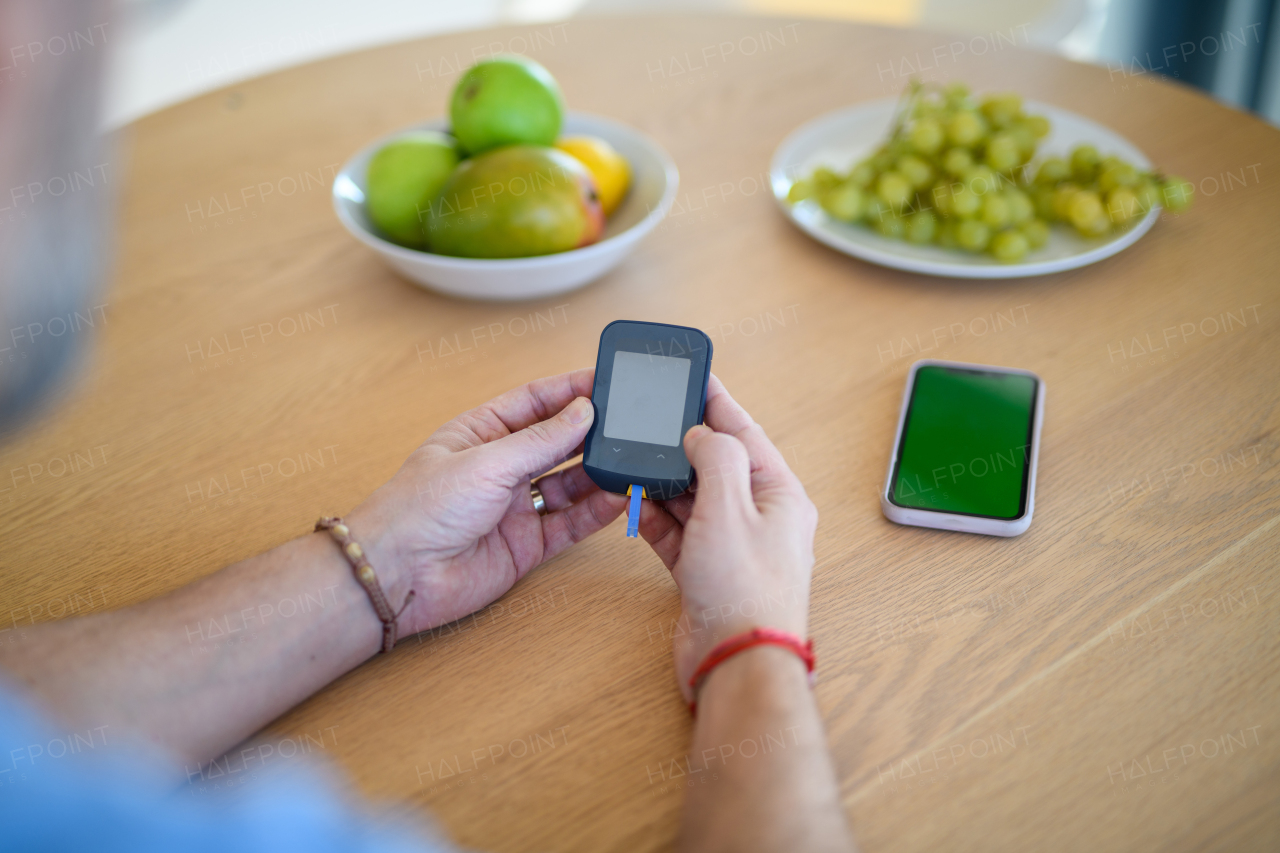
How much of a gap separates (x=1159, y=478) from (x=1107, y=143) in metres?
0.60

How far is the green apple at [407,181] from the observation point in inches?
40.6

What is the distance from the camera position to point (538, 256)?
991mm

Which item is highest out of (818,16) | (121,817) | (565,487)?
(818,16)

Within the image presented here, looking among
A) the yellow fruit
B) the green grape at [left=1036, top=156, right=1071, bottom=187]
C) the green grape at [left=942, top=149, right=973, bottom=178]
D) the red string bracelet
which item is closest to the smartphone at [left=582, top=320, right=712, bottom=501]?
the red string bracelet

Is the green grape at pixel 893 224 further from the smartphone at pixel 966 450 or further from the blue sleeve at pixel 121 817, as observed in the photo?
the blue sleeve at pixel 121 817

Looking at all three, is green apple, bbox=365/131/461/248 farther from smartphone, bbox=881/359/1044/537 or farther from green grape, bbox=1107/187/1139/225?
green grape, bbox=1107/187/1139/225

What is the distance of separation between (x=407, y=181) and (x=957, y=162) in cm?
64

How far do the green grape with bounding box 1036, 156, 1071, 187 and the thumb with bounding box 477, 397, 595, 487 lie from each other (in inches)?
27.1

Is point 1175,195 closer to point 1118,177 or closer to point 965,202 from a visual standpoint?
point 1118,177

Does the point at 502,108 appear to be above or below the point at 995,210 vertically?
above

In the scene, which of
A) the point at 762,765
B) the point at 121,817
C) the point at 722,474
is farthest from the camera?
the point at 722,474

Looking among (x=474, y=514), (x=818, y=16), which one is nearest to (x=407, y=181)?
(x=474, y=514)

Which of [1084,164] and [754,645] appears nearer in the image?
[754,645]

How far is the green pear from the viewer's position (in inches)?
38.2
